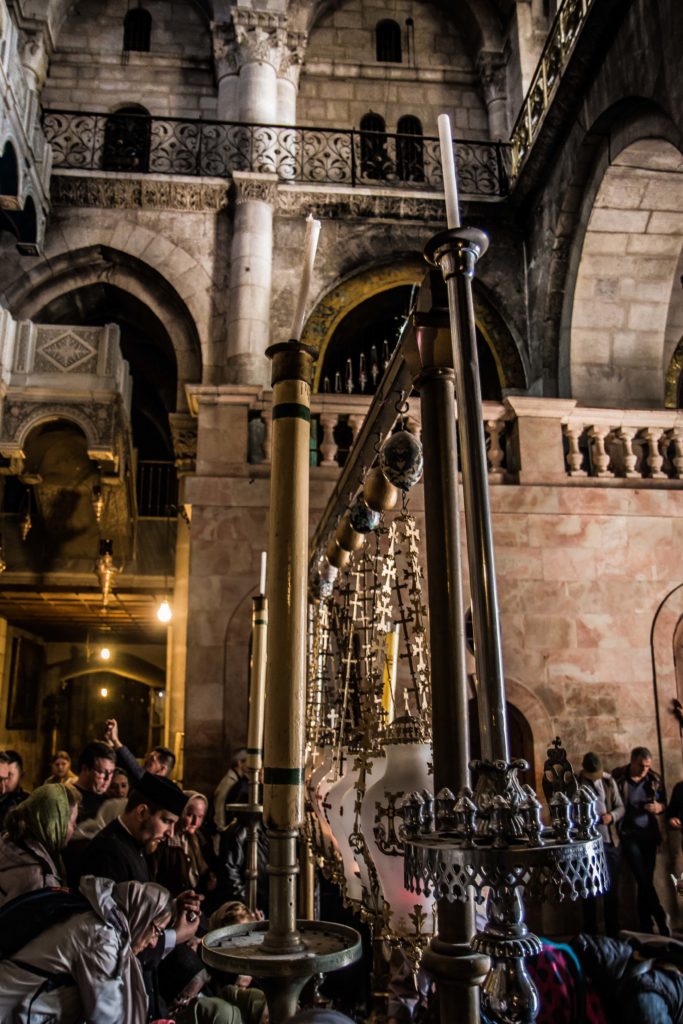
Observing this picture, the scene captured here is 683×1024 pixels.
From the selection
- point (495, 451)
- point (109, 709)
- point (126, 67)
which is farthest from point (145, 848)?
point (109, 709)

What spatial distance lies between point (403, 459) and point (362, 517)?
76cm

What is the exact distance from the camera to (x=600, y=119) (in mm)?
8891

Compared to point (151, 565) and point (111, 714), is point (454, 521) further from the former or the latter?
point (111, 714)

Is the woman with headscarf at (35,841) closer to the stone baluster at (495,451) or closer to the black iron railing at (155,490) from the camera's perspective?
the stone baluster at (495,451)

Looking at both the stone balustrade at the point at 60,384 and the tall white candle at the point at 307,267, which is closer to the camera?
the tall white candle at the point at 307,267

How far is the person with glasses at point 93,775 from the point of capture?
4.66 metres

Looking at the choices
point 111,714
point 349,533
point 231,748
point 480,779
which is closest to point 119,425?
point 231,748

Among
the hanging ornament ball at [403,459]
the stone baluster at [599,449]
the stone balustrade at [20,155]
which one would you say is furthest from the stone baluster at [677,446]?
the stone balustrade at [20,155]

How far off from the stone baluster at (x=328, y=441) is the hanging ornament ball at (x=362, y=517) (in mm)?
4870

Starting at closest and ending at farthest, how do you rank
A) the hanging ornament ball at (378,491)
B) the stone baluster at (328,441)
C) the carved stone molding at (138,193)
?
the hanging ornament ball at (378,491) → the stone baluster at (328,441) → the carved stone molding at (138,193)

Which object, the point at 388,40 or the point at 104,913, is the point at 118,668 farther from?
the point at 104,913

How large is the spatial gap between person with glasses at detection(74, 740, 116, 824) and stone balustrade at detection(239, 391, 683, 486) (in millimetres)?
3880

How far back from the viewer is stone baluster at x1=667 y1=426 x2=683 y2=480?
8.34 meters

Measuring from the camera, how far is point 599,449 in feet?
27.1
